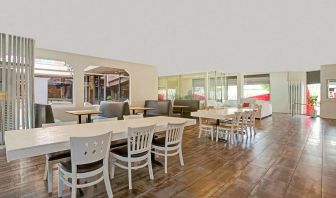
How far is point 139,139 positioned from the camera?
250cm

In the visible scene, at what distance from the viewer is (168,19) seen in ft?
11.1

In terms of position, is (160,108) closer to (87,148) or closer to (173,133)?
(173,133)

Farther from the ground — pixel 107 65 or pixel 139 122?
pixel 107 65

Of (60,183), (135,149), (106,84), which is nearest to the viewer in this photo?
(60,183)

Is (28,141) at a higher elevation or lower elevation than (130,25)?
lower

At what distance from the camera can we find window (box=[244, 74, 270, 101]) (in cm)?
1313

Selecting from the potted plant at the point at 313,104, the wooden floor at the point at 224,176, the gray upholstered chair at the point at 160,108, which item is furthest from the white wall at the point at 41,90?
the potted plant at the point at 313,104

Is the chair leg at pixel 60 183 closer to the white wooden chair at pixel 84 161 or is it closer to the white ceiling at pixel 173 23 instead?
the white wooden chair at pixel 84 161

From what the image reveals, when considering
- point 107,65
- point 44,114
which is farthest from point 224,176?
point 107,65

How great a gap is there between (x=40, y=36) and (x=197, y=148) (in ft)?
15.3

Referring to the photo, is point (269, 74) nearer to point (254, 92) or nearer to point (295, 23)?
point (254, 92)

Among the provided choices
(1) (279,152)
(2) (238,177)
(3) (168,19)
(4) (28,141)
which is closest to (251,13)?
(3) (168,19)

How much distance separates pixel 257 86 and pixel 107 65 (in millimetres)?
10675

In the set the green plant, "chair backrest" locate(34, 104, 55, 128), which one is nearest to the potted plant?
the green plant
